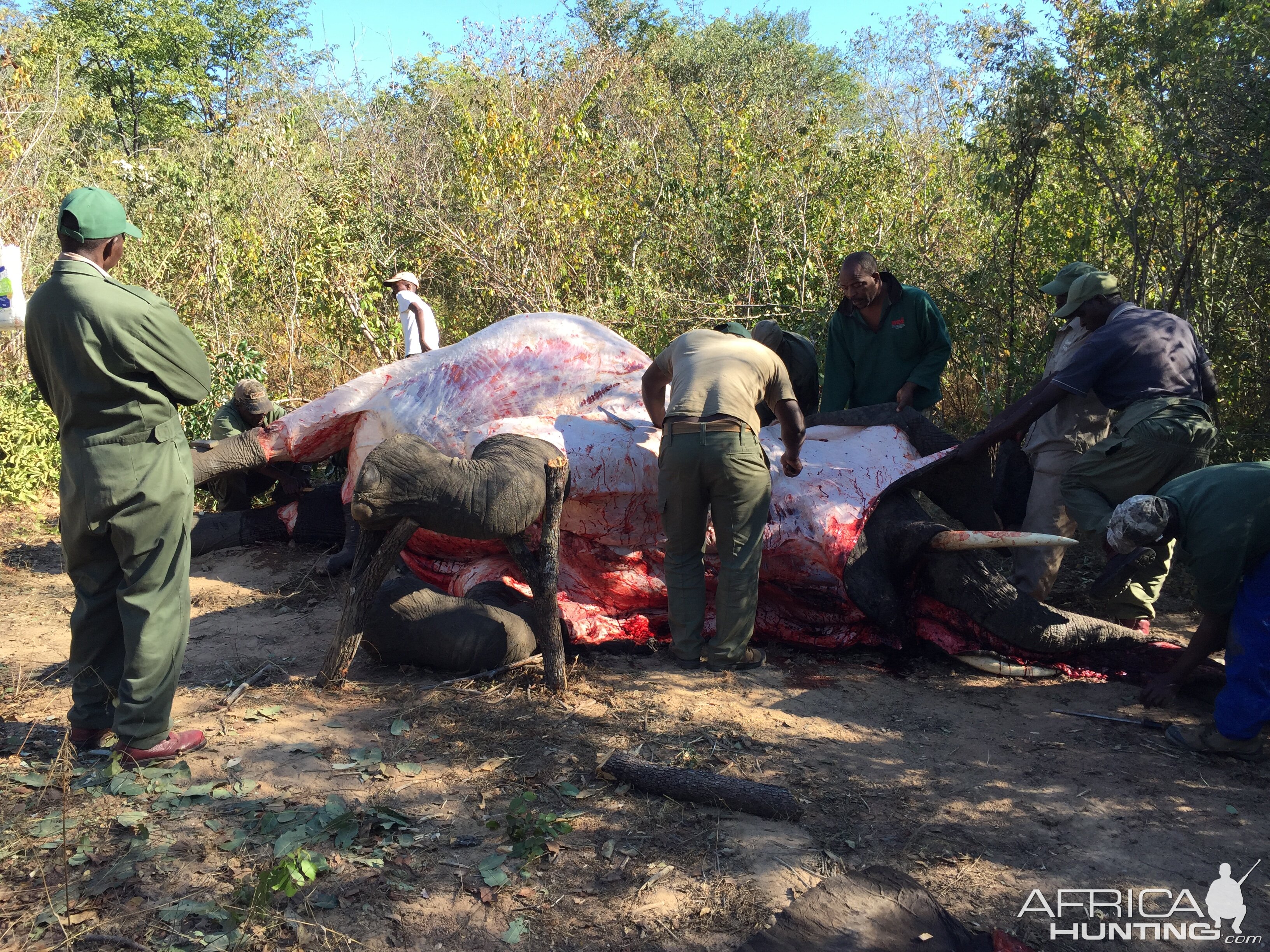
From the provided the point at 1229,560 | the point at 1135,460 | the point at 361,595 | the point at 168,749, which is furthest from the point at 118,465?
the point at 1135,460

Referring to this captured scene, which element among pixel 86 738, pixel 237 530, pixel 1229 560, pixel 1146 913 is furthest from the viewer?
pixel 237 530

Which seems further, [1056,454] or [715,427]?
[1056,454]

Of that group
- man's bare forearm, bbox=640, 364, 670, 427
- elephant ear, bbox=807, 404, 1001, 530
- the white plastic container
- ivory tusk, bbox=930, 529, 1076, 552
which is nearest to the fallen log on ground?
ivory tusk, bbox=930, 529, 1076, 552

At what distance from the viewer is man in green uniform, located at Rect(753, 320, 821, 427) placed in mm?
5992

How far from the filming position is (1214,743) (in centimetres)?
401

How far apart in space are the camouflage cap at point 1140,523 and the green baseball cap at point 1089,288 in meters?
1.83

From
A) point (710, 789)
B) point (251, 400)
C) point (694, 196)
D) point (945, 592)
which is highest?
point (694, 196)

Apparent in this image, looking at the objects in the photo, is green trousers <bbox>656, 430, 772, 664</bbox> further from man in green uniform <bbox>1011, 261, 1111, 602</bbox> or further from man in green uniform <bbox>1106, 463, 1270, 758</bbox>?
man in green uniform <bbox>1011, 261, 1111, 602</bbox>

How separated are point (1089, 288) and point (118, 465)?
5.04 metres

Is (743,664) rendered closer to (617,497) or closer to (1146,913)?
(617,497)

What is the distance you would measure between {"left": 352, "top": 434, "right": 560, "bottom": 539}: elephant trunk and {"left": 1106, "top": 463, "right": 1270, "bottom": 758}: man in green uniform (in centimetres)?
265

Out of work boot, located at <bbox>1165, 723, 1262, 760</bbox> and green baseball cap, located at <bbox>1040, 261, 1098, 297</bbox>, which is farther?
green baseball cap, located at <bbox>1040, 261, 1098, 297</bbox>

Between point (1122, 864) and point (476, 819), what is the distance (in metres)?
2.22

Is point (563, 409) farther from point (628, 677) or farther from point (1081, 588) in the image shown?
point (1081, 588)
